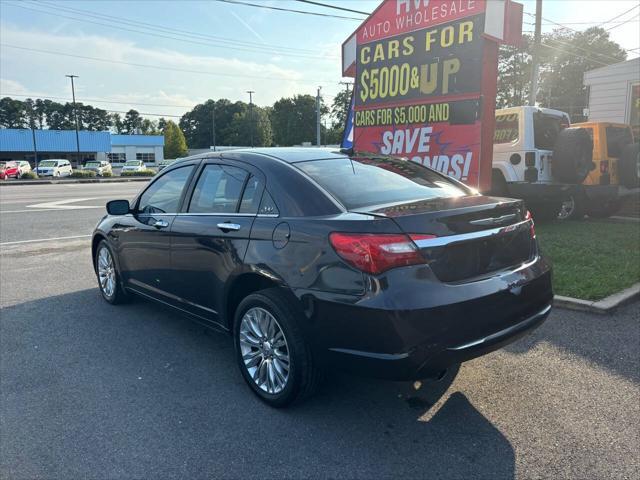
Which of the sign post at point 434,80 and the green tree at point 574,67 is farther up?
the green tree at point 574,67

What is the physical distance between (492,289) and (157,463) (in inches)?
80.6

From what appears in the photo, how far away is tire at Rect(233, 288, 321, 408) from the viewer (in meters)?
2.97

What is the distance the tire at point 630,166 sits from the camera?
33.1 ft

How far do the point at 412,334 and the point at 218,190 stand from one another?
6.46ft

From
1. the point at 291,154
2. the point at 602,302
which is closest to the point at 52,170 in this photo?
the point at 291,154

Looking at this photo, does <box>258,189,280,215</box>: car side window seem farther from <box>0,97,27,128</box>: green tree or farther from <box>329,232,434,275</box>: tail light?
<box>0,97,27,128</box>: green tree

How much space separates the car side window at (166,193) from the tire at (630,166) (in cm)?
944

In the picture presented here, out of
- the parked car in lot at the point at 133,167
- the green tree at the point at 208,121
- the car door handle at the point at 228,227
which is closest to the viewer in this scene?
the car door handle at the point at 228,227

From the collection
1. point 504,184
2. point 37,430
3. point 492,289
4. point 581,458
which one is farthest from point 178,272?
point 504,184

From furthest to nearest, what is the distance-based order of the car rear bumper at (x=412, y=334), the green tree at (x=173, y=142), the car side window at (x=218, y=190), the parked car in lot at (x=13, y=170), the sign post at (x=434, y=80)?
the green tree at (x=173, y=142)
the parked car in lot at (x=13, y=170)
the sign post at (x=434, y=80)
the car side window at (x=218, y=190)
the car rear bumper at (x=412, y=334)

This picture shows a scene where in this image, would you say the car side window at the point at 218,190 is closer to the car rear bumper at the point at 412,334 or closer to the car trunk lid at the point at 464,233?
the car trunk lid at the point at 464,233

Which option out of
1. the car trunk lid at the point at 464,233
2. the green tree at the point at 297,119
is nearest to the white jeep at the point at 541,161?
the car trunk lid at the point at 464,233

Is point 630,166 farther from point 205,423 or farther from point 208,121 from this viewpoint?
point 208,121

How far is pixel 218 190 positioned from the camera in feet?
12.6
